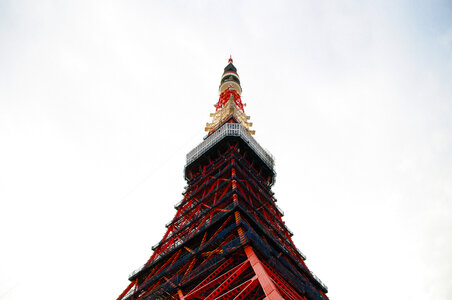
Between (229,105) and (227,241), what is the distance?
91.4 ft

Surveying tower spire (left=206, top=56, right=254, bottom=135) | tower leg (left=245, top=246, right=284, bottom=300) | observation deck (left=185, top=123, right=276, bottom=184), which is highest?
tower spire (left=206, top=56, right=254, bottom=135)

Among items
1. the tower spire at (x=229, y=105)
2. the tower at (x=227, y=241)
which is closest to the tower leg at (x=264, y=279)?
the tower at (x=227, y=241)

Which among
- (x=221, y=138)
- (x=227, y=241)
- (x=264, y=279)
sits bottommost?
A: (x=264, y=279)

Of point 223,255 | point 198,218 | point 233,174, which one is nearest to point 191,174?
point 233,174

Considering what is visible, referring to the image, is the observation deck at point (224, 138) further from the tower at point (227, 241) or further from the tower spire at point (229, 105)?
the tower spire at point (229, 105)

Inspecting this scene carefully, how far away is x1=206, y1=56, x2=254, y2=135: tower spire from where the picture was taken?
41312 mm

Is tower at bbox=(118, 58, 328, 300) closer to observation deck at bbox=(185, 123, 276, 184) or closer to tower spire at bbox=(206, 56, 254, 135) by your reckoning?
observation deck at bbox=(185, 123, 276, 184)

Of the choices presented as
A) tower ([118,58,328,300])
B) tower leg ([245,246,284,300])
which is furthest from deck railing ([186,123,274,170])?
tower leg ([245,246,284,300])

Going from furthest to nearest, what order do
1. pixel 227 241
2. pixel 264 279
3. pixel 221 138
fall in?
pixel 221 138 < pixel 227 241 < pixel 264 279

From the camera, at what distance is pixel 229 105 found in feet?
144

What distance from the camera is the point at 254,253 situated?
14.5 meters

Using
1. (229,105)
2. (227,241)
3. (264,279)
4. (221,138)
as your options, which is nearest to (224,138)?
(221,138)

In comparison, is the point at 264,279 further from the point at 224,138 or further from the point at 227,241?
the point at 224,138

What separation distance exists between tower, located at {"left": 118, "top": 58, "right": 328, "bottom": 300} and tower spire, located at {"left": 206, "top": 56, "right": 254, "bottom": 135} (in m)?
2.06
